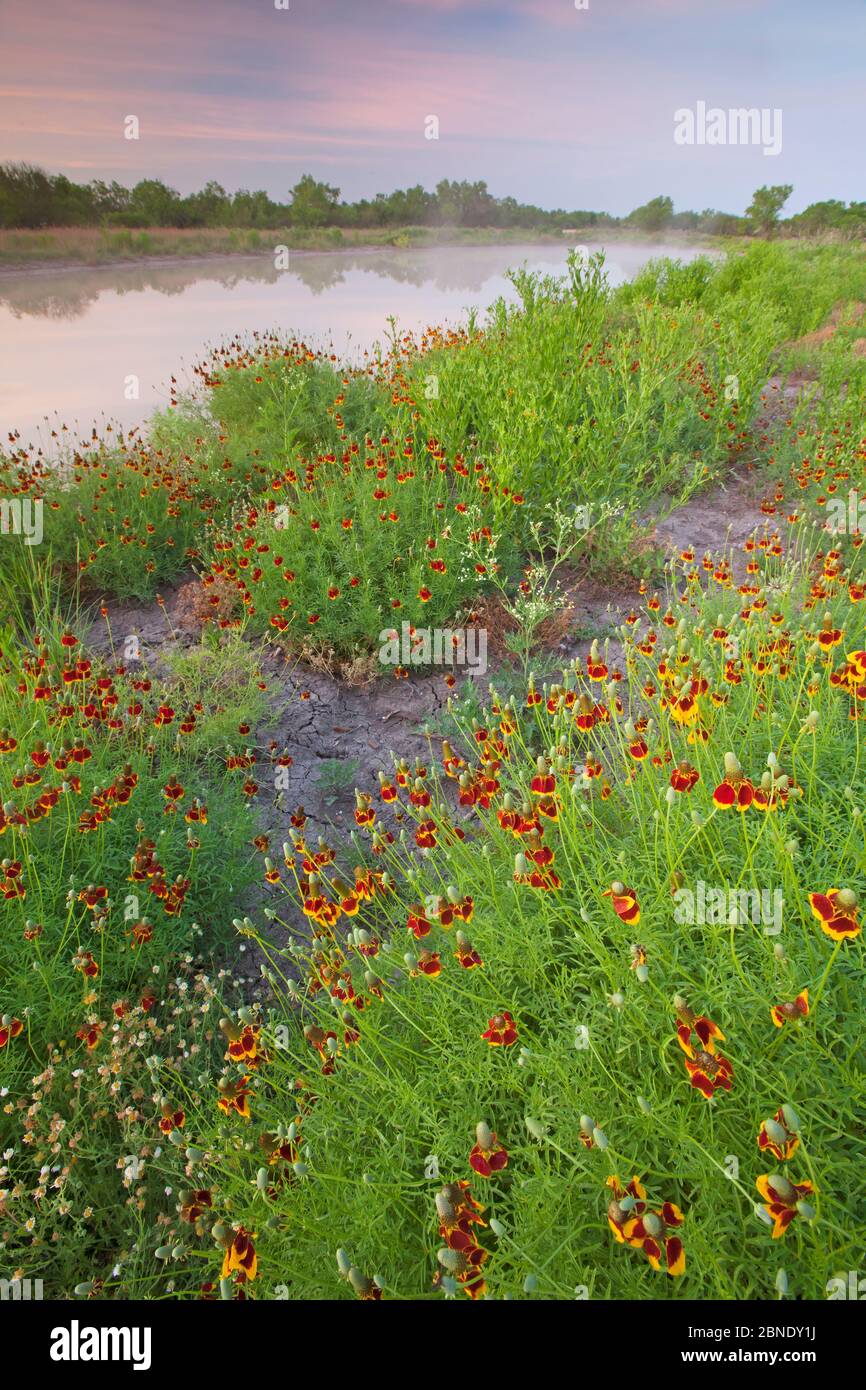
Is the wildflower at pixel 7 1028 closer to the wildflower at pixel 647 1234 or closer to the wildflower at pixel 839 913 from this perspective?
the wildflower at pixel 647 1234

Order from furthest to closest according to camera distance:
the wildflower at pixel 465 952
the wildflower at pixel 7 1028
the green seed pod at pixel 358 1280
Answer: the wildflower at pixel 7 1028, the wildflower at pixel 465 952, the green seed pod at pixel 358 1280

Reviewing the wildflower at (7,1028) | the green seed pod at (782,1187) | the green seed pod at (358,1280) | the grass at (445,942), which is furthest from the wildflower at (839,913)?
the wildflower at (7,1028)

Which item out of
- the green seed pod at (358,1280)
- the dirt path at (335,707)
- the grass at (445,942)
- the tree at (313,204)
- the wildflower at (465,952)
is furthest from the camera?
the tree at (313,204)

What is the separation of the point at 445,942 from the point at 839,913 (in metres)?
1.35

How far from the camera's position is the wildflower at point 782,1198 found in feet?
3.55

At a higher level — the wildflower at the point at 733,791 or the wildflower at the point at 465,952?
the wildflower at the point at 733,791

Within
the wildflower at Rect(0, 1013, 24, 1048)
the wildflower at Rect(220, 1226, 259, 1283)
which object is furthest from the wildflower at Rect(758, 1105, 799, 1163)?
the wildflower at Rect(0, 1013, 24, 1048)

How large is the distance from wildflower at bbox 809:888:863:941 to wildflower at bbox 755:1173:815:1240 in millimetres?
399

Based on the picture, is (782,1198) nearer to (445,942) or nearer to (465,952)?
(465,952)

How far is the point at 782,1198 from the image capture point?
1102 millimetres

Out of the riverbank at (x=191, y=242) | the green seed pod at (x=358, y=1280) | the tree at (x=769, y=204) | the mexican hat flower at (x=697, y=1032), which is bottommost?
the green seed pod at (x=358, y=1280)

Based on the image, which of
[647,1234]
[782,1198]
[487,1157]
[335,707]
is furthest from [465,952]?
[335,707]

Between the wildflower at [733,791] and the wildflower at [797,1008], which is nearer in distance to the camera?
the wildflower at [797,1008]
